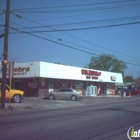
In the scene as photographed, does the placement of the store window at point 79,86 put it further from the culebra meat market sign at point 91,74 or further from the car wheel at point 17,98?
the car wheel at point 17,98

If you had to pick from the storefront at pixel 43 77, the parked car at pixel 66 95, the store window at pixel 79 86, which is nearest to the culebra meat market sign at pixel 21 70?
the storefront at pixel 43 77

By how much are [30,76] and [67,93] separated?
6291mm

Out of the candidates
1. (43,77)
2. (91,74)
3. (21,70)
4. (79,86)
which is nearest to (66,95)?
(43,77)

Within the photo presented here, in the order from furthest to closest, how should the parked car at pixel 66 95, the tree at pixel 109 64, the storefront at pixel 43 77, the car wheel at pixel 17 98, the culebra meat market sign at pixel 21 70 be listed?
the tree at pixel 109 64 < the culebra meat market sign at pixel 21 70 < the storefront at pixel 43 77 < the parked car at pixel 66 95 < the car wheel at pixel 17 98

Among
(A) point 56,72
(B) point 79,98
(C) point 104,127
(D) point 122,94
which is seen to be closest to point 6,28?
(C) point 104,127

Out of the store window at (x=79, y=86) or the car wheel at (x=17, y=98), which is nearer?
the car wheel at (x=17, y=98)

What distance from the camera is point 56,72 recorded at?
3909 centimetres

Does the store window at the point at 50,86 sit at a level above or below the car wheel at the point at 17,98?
above

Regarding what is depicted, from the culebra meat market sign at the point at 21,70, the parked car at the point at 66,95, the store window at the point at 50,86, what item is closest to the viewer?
the parked car at the point at 66,95

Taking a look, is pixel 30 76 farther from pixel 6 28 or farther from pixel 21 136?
pixel 21 136

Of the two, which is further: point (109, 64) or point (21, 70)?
point (109, 64)

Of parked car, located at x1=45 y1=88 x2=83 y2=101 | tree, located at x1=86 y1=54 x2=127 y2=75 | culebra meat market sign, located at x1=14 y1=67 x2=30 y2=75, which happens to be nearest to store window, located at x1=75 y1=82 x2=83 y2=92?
culebra meat market sign, located at x1=14 y1=67 x2=30 y2=75

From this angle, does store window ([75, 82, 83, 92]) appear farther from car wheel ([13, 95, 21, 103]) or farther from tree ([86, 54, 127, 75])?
tree ([86, 54, 127, 75])

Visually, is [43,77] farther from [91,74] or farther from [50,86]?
[91,74]
